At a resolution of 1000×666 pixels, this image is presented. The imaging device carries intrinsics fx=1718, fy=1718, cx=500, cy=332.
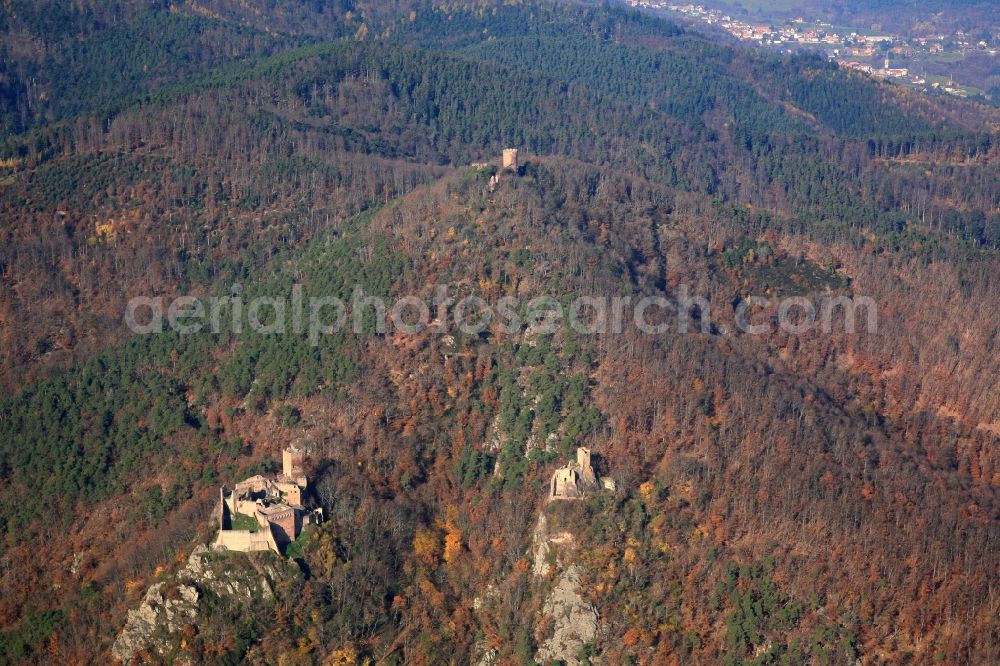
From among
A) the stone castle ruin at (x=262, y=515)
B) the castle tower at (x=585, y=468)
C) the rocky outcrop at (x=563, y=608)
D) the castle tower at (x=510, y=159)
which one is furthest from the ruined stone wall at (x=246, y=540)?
the castle tower at (x=510, y=159)

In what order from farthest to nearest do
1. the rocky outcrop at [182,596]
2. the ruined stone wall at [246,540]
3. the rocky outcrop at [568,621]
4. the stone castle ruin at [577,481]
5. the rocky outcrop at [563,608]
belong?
the stone castle ruin at [577,481]
the ruined stone wall at [246,540]
the rocky outcrop at [563,608]
the rocky outcrop at [568,621]
the rocky outcrop at [182,596]

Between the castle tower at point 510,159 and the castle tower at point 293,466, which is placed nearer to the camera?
the castle tower at point 293,466

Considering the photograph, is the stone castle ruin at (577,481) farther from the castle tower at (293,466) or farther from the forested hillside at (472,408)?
the castle tower at (293,466)

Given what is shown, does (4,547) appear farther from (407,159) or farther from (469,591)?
(407,159)

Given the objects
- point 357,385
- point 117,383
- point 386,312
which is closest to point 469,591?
point 357,385

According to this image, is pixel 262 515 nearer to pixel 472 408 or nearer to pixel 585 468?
pixel 585 468

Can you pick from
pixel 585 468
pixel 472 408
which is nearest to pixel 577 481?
pixel 585 468

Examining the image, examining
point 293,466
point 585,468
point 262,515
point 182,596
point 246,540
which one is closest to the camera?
point 182,596
